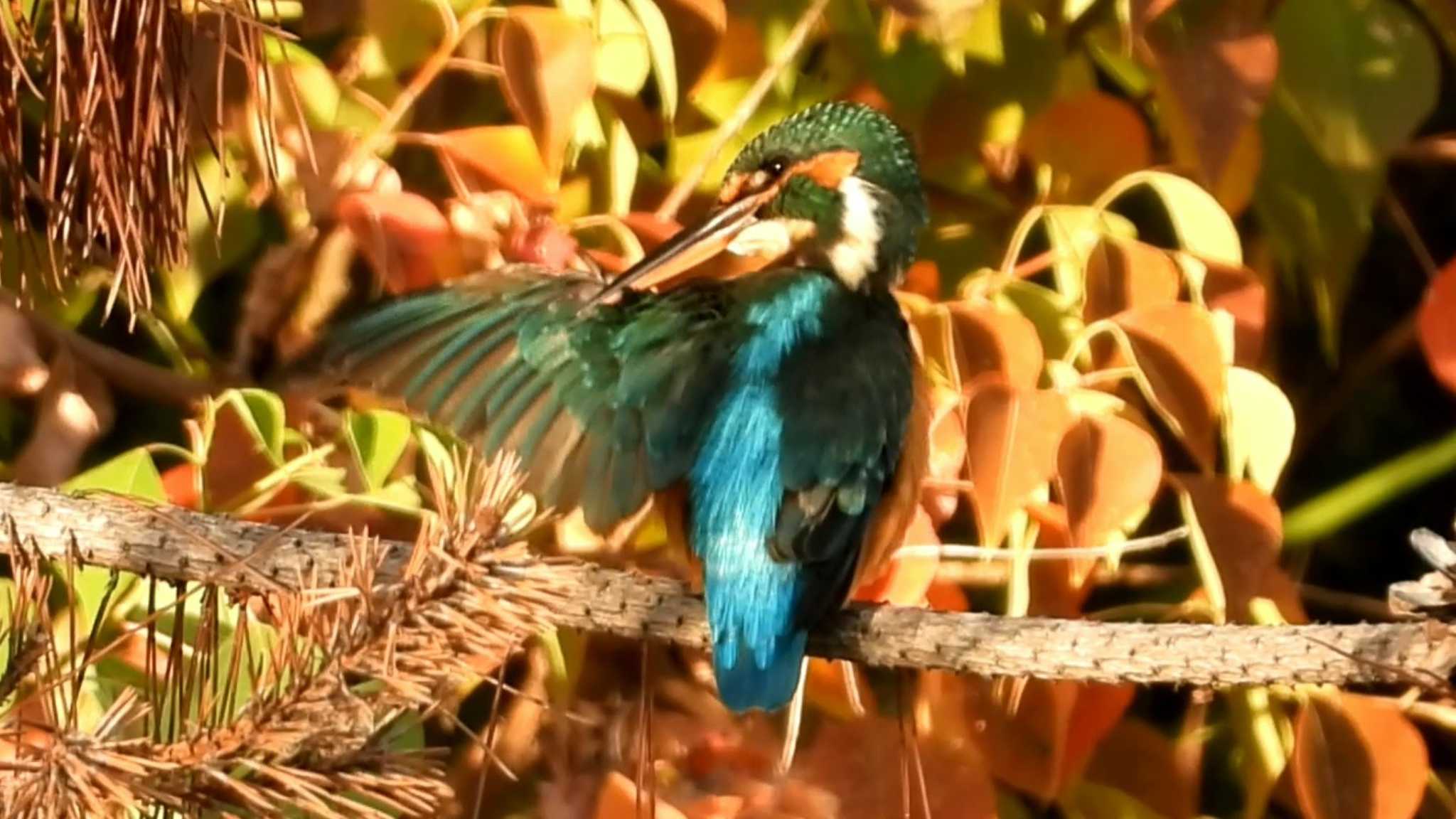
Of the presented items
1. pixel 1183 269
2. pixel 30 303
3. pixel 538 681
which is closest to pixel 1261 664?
pixel 1183 269

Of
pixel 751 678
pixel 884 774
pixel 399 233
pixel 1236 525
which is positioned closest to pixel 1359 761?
Answer: pixel 1236 525

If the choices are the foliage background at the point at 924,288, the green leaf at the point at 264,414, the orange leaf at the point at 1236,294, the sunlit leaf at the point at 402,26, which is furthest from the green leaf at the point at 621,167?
the orange leaf at the point at 1236,294

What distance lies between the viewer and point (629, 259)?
1063 millimetres

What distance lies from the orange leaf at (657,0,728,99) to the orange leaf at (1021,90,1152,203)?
205mm

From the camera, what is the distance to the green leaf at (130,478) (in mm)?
932

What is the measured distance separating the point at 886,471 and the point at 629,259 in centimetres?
18

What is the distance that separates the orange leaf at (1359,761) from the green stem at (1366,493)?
377 mm

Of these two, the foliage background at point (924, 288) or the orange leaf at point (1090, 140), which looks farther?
the orange leaf at point (1090, 140)

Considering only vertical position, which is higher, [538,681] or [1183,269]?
[1183,269]

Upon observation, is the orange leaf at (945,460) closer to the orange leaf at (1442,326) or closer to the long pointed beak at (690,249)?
the long pointed beak at (690,249)

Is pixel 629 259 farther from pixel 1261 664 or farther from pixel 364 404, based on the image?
pixel 1261 664

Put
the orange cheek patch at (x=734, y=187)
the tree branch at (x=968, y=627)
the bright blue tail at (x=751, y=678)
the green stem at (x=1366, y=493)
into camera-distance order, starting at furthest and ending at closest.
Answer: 1. the green stem at (x=1366, y=493)
2. the orange cheek patch at (x=734, y=187)
3. the bright blue tail at (x=751, y=678)
4. the tree branch at (x=968, y=627)

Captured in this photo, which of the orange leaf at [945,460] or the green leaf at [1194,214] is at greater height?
the green leaf at [1194,214]

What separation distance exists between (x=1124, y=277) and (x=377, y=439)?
41 centimetres
